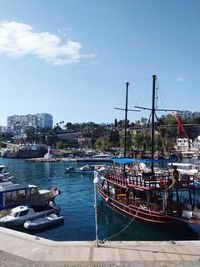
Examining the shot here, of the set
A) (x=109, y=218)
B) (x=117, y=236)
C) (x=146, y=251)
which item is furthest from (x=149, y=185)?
(x=146, y=251)

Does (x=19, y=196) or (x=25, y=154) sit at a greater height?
(x=25, y=154)

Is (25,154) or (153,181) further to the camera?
(25,154)

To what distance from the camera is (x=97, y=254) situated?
17.9 meters

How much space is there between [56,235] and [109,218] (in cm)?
812

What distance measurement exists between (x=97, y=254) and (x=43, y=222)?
50.1 feet

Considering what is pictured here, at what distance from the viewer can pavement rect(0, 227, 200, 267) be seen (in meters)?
16.7

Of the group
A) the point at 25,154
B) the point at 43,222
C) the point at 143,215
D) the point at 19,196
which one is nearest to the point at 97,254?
the point at 143,215

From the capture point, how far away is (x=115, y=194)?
38.4m

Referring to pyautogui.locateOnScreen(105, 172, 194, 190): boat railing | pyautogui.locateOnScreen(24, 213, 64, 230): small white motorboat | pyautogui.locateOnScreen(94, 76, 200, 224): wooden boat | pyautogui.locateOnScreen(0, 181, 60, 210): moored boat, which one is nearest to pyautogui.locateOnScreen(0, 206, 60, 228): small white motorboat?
pyautogui.locateOnScreen(24, 213, 64, 230): small white motorboat

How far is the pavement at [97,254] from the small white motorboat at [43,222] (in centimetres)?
1114

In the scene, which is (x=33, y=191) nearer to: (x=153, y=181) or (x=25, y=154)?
(x=153, y=181)

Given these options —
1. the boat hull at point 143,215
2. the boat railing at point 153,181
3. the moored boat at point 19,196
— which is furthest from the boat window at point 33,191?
the boat railing at point 153,181

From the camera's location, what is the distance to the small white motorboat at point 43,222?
103 feet

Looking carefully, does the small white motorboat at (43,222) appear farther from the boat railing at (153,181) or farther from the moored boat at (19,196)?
the boat railing at (153,181)
